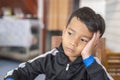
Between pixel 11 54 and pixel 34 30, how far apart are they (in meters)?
0.58

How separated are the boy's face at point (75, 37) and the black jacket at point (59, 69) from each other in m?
0.07

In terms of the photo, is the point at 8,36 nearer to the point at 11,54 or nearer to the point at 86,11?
the point at 11,54

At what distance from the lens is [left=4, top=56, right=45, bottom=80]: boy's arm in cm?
109

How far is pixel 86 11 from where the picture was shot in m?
1.11

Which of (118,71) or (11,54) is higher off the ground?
(118,71)

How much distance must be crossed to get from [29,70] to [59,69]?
146 millimetres

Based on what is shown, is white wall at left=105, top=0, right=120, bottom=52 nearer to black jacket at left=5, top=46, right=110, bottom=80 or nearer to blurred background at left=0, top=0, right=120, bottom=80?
blurred background at left=0, top=0, right=120, bottom=80

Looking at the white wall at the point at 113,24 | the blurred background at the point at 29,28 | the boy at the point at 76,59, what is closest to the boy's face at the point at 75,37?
the boy at the point at 76,59

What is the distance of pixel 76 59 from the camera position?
1.16 metres

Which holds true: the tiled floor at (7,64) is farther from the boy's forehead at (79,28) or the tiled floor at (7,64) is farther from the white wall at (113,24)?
the boy's forehead at (79,28)

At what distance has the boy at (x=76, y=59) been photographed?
42.6 inches

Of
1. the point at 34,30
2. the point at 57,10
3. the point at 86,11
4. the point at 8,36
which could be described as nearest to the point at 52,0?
the point at 57,10

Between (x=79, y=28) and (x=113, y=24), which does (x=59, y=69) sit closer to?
(x=79, y=28)

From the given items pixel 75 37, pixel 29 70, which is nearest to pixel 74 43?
pixel 75 37
